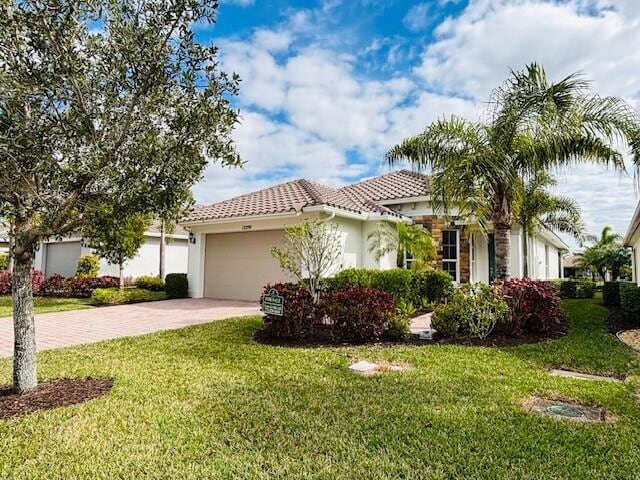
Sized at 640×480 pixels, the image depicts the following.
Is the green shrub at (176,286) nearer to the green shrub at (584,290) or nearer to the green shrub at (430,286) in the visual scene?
the green shrub at (430,286)

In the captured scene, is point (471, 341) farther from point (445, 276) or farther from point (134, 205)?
point (134, 205)

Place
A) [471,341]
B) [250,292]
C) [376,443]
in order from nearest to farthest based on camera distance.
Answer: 1. [376,443]
2. [471,341]
3. [250,292]

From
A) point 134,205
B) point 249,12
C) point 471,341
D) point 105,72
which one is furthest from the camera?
point 471,341

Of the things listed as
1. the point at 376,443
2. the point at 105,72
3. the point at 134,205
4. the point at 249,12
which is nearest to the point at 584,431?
the point at 376,443

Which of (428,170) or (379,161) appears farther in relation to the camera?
(379,161)

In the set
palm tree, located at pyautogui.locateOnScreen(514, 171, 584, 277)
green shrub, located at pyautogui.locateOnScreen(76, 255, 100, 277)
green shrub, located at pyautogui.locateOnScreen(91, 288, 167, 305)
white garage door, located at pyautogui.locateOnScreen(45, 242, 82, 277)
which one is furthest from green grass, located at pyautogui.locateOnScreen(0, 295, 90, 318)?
palm tree, located at pyautogui.locateOnScreen(514, 171, 584, 277)

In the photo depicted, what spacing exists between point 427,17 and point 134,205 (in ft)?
30.9

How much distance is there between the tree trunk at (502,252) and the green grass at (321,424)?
12.2 ft

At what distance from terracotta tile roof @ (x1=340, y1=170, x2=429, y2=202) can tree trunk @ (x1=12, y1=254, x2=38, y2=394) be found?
582 inches

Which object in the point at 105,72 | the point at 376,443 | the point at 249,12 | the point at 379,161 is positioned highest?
the point at 249,12

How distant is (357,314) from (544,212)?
15.3 m

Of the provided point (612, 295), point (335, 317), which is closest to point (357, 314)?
point (335, 317)

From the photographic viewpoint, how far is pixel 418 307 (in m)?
14.8

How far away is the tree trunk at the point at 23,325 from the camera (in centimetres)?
541
